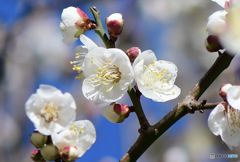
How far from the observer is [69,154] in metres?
0.83

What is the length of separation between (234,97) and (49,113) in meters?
0.41

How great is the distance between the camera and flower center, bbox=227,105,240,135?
0.96 metres

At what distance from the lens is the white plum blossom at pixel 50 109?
83 cm

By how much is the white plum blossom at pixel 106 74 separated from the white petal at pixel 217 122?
22cm

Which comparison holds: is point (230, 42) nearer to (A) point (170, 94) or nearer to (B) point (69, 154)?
(A) point (170, 94)

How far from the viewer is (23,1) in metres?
4.26

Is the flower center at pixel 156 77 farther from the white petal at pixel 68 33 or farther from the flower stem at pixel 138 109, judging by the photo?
the white petal at pixel 68 33

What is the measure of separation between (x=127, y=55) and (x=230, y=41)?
26cm

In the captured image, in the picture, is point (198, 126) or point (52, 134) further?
point (198, 126)

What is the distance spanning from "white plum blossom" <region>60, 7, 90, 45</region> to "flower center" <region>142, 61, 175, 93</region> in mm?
206

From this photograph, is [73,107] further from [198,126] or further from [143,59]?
[198,126]

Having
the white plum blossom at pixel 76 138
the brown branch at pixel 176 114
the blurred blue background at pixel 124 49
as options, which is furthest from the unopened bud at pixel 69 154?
the blurred blue background at pixel 124 49

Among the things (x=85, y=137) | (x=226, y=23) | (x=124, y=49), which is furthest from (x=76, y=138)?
(x=124, y=49)

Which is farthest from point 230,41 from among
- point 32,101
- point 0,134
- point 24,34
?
point 24,34
